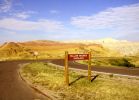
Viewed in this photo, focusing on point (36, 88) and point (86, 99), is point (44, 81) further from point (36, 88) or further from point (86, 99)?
point (86, 99)

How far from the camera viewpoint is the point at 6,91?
14.1m

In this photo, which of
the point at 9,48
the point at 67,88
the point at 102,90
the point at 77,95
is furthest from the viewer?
the point at 9,48

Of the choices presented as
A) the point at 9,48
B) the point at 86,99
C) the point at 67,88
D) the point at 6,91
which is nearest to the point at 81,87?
the point at 67,88

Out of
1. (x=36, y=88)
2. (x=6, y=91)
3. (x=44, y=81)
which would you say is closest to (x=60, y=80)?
(x=44, y=81)

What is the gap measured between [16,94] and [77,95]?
3.24 meters

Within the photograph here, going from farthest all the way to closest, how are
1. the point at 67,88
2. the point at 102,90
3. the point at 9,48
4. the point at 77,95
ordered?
the point at 9,48, the point at 67,88, the point at 102,90, the point at 77,95

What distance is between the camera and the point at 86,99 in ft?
→ 37.8

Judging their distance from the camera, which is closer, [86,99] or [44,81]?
[86,99]

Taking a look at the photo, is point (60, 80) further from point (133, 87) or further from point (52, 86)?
point (133, 87)

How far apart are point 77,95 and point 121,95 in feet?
6.72

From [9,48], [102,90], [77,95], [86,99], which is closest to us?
[86,99]

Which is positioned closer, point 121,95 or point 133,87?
point 121,95

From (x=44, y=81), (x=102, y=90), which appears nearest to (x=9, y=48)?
(x=44, y=81)

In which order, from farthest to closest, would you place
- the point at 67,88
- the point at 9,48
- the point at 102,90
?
the point at 9,48, the point at 67,88, the point at 102,90
